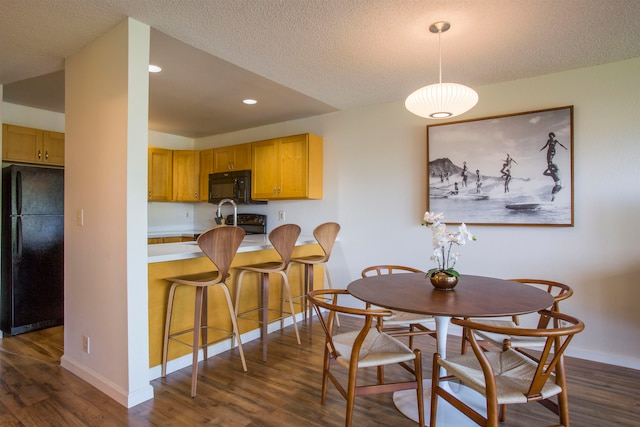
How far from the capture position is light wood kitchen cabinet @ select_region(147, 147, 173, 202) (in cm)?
492

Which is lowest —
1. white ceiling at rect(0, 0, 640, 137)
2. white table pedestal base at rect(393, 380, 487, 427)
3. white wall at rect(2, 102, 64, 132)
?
white table pedestal base at rect(393, 380, 487, 427)

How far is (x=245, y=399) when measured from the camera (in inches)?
87.2

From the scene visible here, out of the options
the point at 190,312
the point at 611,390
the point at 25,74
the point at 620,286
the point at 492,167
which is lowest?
the point at 611,390

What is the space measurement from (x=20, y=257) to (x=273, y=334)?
96.3 inches

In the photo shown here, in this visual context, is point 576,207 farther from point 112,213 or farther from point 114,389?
point 114,389

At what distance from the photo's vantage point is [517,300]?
1766mm

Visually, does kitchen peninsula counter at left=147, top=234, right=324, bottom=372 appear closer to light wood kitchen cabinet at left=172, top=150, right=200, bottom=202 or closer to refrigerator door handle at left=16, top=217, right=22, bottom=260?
refrigerator door handle at left=16, top=217, right=22, bottom=260

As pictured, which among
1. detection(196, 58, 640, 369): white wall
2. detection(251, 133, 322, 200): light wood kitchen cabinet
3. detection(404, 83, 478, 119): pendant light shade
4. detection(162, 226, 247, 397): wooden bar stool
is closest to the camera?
detection(404, 83, 478, 119): pendant light shade

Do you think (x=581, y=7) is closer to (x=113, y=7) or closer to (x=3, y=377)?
(x=113, y=7)

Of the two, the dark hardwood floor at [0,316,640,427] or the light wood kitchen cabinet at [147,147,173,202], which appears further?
the light wood kitchen cabinet at [147,147,173,202]

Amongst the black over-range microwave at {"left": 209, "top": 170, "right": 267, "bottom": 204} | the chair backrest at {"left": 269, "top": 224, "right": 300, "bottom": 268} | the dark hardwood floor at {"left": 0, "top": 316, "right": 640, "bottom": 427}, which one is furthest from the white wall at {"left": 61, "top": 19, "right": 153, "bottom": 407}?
the black over-range microwave at {"left": 209, "top": 170, "right": 267, "bottom": 204}

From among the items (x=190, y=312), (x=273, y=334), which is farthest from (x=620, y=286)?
(x=190, y=312)

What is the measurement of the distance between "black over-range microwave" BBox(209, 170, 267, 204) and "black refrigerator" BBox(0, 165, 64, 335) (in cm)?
175

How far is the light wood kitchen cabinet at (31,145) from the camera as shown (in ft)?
12.0
